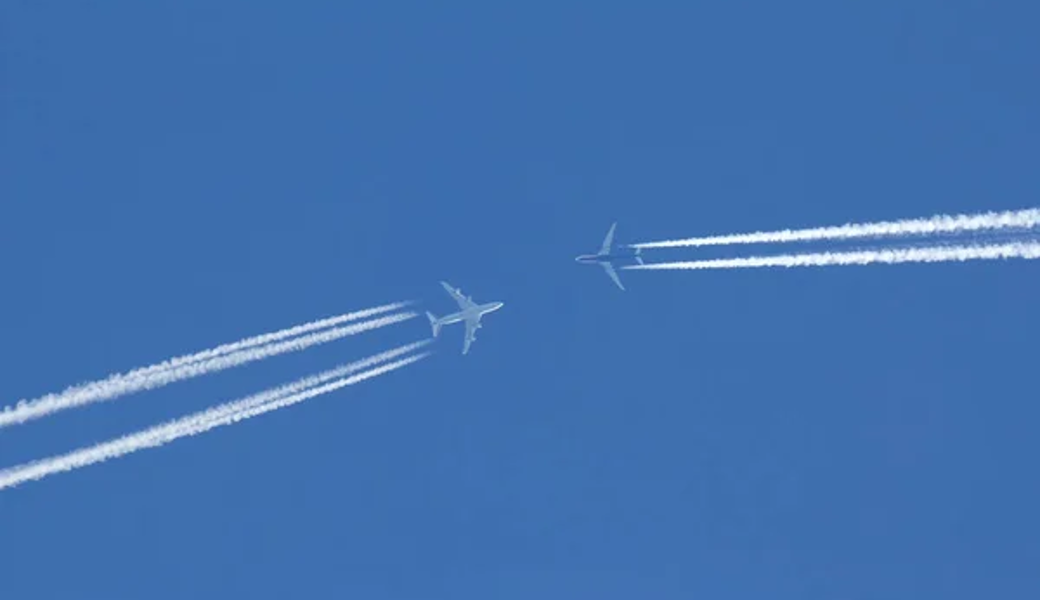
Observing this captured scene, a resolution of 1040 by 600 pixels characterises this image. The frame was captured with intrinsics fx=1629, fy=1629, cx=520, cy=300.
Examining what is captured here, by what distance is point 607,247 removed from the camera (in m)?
79.3

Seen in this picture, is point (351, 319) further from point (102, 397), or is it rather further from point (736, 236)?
point (736, 236)

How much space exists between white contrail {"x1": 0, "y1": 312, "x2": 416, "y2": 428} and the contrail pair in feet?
55.2

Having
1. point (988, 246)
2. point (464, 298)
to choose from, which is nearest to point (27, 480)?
point (464, 298)

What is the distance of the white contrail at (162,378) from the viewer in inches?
2707

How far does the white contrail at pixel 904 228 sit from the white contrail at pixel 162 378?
16.2 m

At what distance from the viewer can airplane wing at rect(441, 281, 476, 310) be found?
7950 centimetres

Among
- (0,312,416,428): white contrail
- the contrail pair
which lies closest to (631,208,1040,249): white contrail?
the contrail pair

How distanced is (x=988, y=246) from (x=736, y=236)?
1552cm

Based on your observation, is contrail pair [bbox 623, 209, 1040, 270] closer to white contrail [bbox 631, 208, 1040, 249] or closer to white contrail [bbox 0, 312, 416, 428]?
white contrail [bbox 631, 208, 1040, 249]

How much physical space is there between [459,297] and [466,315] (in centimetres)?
95

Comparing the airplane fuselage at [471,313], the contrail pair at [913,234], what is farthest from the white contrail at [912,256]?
the airplane fuselage at [471,313]

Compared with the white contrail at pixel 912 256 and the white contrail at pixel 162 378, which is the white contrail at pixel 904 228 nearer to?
the white contrail at pixel 912 256

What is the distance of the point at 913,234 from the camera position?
64.7 m

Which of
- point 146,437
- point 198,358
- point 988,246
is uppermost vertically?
point 198,358
